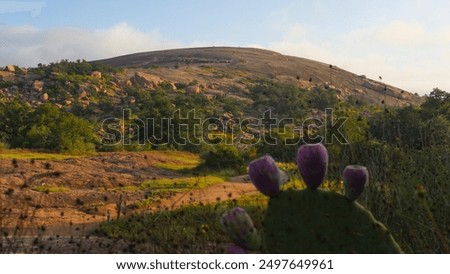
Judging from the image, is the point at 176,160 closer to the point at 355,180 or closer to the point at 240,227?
the point at 355,180

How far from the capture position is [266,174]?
8.86 ft

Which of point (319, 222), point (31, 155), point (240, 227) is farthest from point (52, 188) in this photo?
point (240, 227)

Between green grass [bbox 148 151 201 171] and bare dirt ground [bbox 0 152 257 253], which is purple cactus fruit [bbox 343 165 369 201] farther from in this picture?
green grass [bbox 148 151 201 171]

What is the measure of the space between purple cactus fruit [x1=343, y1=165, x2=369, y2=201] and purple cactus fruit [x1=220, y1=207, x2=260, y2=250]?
1.81 feet

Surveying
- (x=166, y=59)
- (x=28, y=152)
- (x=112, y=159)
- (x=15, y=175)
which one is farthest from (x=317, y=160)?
(x=166, y=59)

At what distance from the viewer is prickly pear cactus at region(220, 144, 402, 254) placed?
9.15ft

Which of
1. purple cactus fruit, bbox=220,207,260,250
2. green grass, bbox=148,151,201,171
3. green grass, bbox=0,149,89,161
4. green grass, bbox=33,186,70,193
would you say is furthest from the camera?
green grass, bbox=148,151,201,171

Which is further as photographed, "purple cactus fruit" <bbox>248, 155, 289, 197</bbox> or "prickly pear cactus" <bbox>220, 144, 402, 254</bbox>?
"prickly pear cactus" <bbox>220, 144, 402, 254</bbox>

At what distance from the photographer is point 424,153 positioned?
317 inches

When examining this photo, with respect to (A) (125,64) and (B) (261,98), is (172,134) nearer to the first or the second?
(B) (261,98)

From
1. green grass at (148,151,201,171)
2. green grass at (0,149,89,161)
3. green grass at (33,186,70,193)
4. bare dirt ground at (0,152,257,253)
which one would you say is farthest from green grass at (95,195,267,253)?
green grass at (0,149,89,161)

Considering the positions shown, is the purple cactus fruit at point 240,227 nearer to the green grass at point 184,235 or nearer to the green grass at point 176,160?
the green grass at point 184,235

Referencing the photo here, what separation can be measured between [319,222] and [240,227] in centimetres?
49
